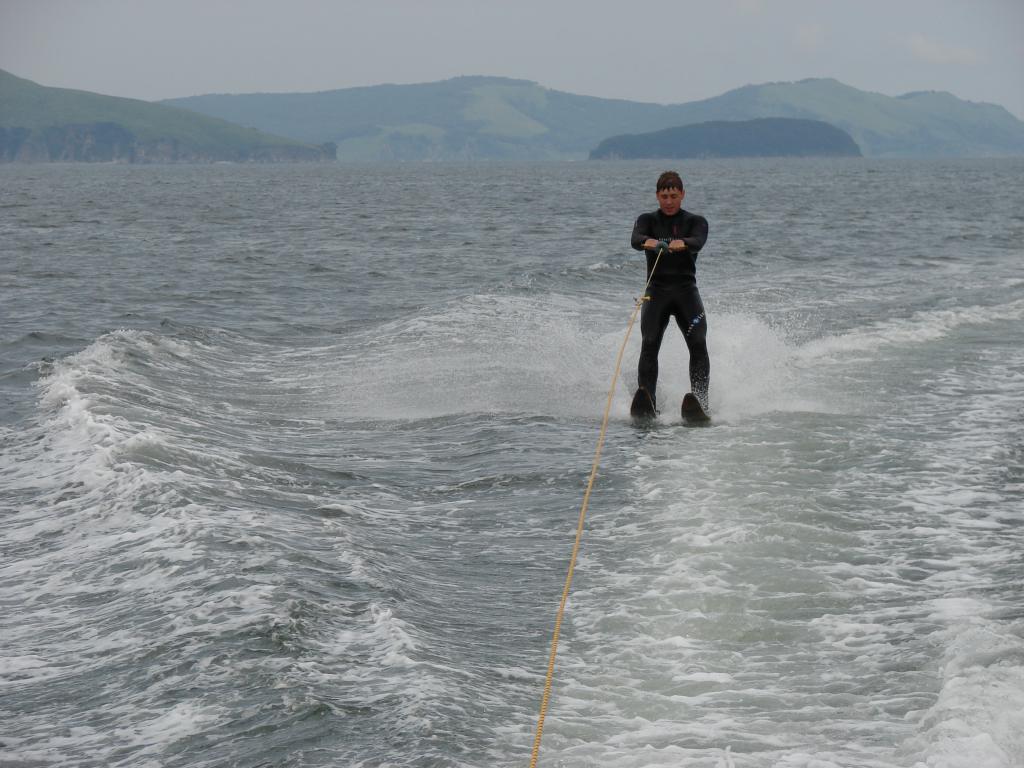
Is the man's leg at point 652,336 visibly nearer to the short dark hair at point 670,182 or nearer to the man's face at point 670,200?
the man's face at point 670,200

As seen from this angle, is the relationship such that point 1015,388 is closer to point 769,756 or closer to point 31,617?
point 769,756

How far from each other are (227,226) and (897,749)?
40.0 meters

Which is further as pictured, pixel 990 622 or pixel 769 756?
pixel 990 622

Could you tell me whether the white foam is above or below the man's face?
below

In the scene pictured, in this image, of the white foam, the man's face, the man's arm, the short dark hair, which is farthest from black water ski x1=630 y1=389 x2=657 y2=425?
the white foam

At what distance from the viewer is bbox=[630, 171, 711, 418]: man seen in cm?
1091

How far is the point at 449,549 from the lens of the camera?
735 cm

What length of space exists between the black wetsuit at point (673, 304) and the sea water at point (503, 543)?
49cm

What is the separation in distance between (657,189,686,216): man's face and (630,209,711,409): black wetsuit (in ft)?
0.27

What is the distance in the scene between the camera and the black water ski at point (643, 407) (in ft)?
36.3

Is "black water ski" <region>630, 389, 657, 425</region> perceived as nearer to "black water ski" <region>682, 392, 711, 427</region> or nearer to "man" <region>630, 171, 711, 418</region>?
"man" <region>630, 171, 711, 418</region>

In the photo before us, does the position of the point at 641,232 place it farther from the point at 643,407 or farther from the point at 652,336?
the point at 643,407

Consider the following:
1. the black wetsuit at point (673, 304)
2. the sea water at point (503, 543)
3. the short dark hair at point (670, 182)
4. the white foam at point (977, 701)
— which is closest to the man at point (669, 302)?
the black wetsuit at point (673, 304)

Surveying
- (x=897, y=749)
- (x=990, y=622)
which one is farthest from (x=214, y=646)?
(x=990, y=622)
